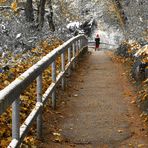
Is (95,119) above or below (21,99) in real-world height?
below

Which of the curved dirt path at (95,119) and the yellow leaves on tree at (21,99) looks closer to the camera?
the yellow leaves on tree at (21,99)

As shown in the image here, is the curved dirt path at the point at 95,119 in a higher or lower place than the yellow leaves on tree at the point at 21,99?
lower

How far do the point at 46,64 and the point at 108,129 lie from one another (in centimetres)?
156

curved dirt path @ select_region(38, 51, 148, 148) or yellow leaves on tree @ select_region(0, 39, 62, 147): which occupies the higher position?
yellow leaves on tree @ select_region(0, 39, 62, 147)

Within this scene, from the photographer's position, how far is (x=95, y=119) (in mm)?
8445

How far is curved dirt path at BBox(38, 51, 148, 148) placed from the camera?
7.07 meters

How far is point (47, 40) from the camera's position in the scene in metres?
18.9

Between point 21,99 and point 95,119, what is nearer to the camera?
point 21,99

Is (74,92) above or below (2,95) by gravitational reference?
below

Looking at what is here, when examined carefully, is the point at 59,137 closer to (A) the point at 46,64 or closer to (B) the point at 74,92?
(A) the point at 46,64

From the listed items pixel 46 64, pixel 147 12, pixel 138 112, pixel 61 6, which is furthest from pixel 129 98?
pixel 61 6

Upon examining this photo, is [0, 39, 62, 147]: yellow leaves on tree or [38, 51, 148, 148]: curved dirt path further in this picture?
[38, 51, 148, 148]: curved dirt path

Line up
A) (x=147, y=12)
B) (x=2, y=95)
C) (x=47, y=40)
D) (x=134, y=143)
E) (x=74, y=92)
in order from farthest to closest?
(x=147, y=12) < (x=47, y=40) < (x=74, y=92) < (x=134, y=143) < (x=2, y=95)

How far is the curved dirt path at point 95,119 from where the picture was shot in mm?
7066
